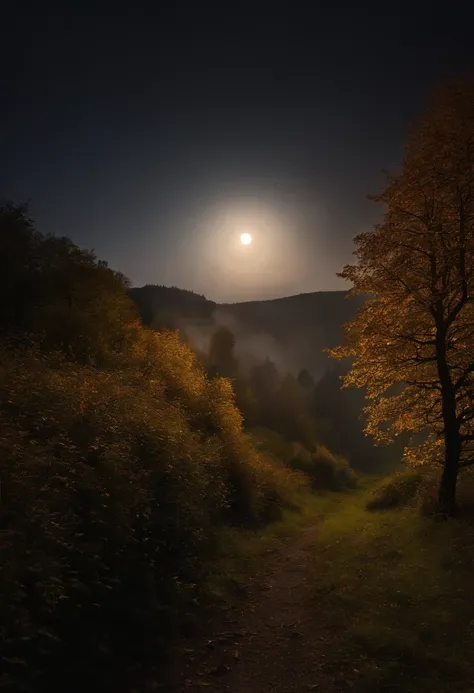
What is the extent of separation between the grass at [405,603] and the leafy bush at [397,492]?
28.9ft

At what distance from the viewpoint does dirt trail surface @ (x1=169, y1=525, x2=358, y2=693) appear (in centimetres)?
852

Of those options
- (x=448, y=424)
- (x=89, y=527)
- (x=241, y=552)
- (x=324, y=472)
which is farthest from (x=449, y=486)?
(x=324, y=472)

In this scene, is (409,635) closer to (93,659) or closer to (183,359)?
(93,659)

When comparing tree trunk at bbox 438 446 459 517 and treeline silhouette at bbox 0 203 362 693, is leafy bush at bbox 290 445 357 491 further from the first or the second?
tree trunk at bbox 438 446 459 517

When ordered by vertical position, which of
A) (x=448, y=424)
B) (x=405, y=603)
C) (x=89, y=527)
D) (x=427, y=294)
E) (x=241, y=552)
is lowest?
(x=241, y=552)

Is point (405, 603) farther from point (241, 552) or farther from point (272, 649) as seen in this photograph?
point (241, 552)

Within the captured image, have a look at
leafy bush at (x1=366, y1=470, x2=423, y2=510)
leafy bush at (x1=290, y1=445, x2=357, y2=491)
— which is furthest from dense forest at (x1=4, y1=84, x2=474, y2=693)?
leafy bush at (x1=290, y1=445, x2=357, y2=491)

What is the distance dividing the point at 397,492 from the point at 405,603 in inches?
691

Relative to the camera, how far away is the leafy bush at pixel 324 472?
56375mm

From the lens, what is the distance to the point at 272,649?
999cm

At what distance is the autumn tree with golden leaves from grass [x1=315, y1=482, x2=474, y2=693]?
304 centimetres

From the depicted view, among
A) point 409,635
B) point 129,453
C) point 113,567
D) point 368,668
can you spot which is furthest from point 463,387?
point 113,567

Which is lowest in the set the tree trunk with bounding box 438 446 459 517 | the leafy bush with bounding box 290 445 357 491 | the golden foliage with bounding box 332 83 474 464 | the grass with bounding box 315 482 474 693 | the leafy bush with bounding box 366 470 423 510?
the leafy bush with bounding box 290 445 357 491

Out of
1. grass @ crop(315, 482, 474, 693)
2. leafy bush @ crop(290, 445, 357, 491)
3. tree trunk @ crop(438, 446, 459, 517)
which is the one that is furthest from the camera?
leafy bush @ crop(290, 445, 357, 491)
